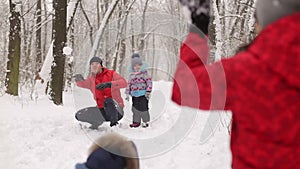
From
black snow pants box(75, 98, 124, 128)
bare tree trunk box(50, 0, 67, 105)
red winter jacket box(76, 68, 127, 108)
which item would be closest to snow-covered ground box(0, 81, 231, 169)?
black snow pants box(75, 98, 124, 128)

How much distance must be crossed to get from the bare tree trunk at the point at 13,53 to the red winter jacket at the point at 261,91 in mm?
10139

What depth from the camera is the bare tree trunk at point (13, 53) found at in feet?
35.4

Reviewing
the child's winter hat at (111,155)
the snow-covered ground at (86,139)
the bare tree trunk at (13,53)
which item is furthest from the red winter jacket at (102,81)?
the bare tree trunk at (13,53)

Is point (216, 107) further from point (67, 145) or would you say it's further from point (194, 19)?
point (67, 145)

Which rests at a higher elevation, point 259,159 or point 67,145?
point 259,159

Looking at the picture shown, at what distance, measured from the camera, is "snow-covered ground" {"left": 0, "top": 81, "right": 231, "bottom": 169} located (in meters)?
5.64

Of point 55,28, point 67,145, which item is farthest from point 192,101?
point 55,28

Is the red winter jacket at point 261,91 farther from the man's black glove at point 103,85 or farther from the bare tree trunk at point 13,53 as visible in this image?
the bare tree trunk at point 13,53

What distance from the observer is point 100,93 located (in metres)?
7.18

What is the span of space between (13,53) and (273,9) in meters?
10.7

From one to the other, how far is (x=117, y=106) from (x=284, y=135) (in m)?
6.12

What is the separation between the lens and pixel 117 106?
7.26m

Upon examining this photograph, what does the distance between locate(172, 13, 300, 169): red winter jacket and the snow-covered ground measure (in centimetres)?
423

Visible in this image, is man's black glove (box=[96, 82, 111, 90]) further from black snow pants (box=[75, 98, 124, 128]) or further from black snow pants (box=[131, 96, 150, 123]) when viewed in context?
black snow pants (box=[131, 96, 150, 123])
